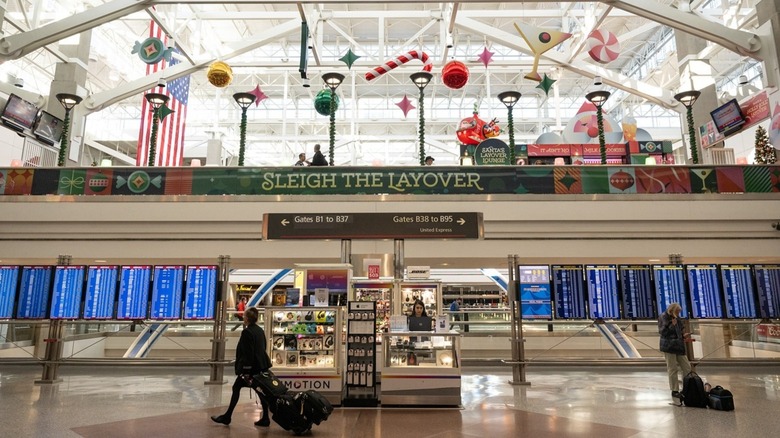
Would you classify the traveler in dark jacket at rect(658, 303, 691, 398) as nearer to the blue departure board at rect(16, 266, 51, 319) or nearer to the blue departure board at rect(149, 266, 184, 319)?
the blue departure board at rect(149, 266, 184, 319)

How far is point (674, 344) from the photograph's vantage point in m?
7.22

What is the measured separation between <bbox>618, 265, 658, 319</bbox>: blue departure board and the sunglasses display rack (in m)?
4.76

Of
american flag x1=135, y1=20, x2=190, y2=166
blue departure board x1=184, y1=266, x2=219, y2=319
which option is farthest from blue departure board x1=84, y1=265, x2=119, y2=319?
american flag x1=135, y1=20, x2=190, y2=166

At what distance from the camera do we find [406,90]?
30938mm

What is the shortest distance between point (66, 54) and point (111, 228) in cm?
906

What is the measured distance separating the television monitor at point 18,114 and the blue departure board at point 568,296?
14144 mm

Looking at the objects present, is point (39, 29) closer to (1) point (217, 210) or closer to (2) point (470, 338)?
(1) point (217, 210)

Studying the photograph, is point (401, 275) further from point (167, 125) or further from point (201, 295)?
point (167, 125)

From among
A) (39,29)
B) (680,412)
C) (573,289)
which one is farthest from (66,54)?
(680,412)

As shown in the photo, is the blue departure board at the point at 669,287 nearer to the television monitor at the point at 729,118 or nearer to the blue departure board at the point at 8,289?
the television monitor at the point at 729,118

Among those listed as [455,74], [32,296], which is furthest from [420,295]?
[32,296]

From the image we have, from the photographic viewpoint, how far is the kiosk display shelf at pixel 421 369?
6840mm

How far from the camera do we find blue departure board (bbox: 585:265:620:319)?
881 centimetres

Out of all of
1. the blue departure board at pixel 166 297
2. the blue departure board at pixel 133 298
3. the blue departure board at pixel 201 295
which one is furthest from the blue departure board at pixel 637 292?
the blue departure board at pixel 133 298
